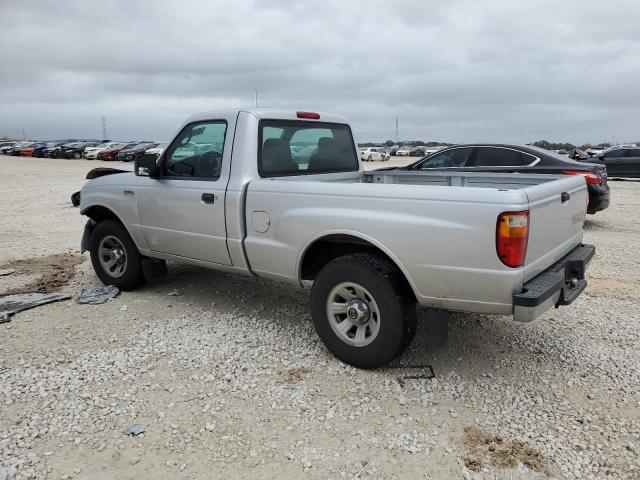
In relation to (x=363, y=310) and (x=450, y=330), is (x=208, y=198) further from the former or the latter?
(x=450, y=330)

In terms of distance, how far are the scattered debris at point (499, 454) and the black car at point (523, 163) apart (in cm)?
611

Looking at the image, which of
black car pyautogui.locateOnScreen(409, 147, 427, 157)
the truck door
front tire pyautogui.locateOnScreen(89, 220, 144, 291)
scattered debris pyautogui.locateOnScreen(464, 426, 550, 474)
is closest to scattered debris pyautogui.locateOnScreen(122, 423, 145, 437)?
the truck door

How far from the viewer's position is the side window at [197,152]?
4723 mm

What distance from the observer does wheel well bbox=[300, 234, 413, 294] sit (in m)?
3.86

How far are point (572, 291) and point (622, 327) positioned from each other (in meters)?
1.42

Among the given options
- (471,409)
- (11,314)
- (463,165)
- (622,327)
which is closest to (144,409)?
(471,409)

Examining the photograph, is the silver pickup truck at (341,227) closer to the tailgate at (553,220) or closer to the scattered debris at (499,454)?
the tailgate at (553,220)

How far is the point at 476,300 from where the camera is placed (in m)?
3.30

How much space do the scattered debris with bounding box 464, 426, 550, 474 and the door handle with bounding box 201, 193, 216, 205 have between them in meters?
2.76

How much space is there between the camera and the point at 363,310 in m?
3.76

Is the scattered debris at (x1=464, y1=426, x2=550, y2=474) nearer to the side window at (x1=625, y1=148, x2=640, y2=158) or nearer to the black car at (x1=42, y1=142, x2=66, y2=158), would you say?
the side window at (x1=625, y1=148, x2=640, y2=158)

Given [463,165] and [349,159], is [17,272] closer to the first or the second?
[349,159]

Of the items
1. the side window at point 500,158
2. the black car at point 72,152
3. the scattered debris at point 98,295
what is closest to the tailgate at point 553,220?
the scattered debris at point 98,295

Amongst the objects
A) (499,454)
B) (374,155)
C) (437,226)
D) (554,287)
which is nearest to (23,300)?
(437,226)
